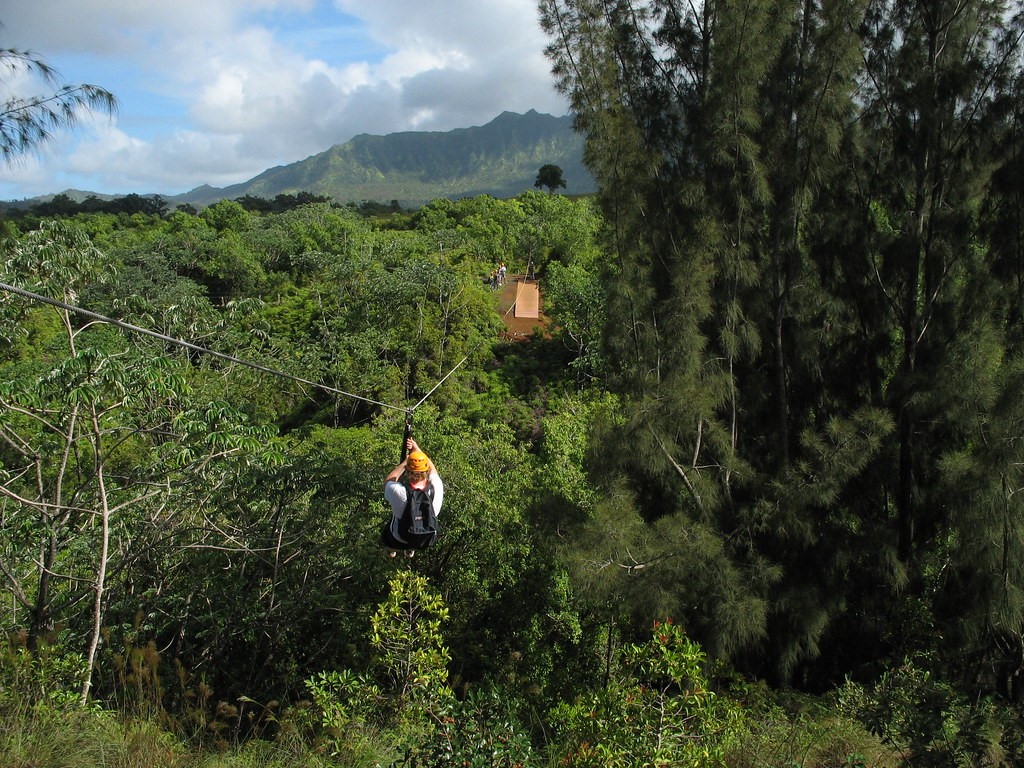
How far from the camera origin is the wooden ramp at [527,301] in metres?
26.6

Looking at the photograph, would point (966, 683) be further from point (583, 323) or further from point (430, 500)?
point (583, 323)

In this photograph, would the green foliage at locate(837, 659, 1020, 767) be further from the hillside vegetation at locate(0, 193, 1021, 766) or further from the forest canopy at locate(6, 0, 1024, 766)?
the forest canopy at locate(6, 0, 1024, 766)

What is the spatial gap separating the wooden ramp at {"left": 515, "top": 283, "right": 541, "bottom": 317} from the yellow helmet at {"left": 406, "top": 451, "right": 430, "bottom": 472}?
21697mm

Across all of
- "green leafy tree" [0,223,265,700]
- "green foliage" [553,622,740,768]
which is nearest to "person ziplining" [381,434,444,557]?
"green leafy tree" [0,223,265,700]

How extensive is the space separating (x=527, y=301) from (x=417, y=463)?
74.4ft

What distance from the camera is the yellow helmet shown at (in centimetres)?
489

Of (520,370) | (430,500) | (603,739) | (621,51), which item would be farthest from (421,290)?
(603,739)

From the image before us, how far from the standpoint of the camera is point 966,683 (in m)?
6.65

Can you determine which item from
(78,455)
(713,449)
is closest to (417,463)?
(713,449)

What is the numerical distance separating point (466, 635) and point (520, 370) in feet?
47.7

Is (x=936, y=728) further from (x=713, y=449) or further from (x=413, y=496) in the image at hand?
(x=713, y=449)

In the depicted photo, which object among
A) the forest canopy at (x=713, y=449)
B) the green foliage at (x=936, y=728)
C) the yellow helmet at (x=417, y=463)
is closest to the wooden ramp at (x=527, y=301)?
the forest canopy at (x=713, y=449)

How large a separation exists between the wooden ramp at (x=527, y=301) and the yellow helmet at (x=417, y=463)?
2170 centimetres

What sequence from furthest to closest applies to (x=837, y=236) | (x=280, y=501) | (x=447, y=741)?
(x=837, y=236) → (x=280, y=501) → (x=447, y=741)
